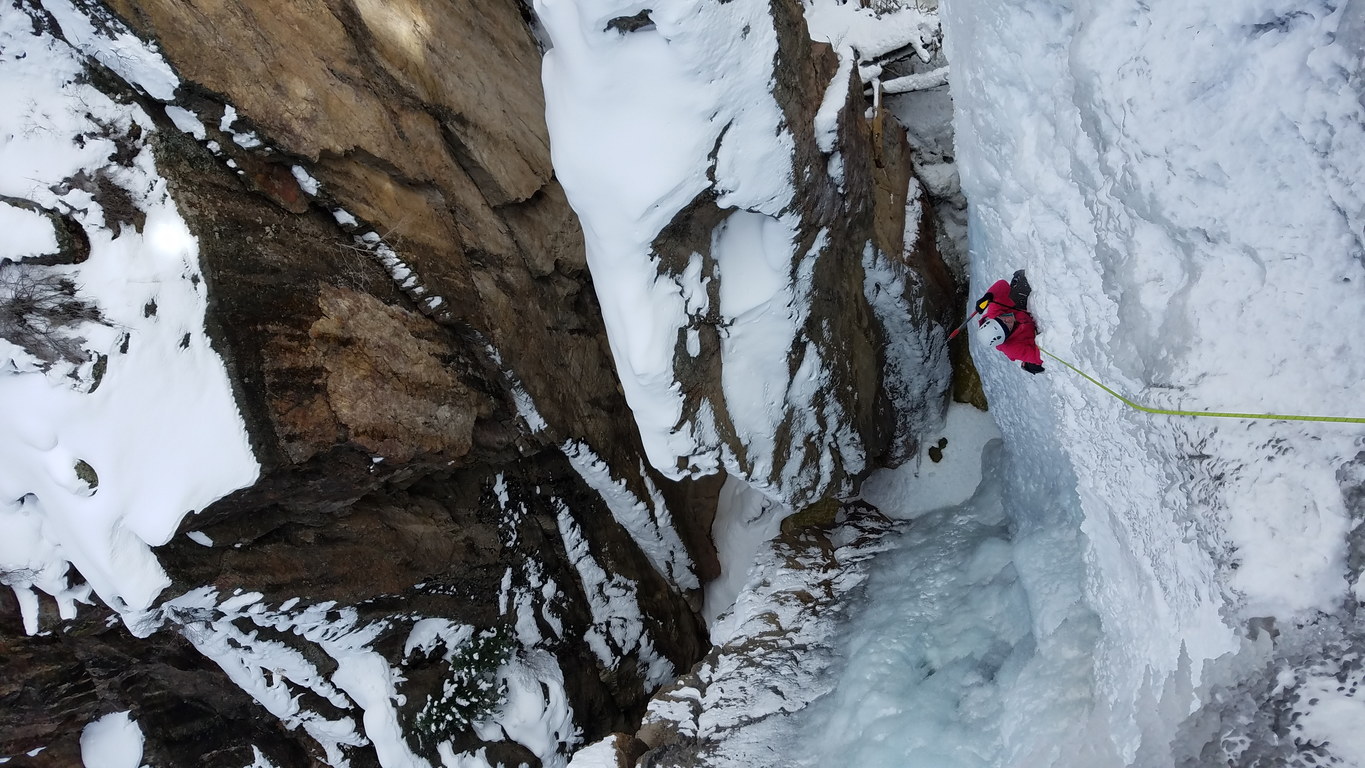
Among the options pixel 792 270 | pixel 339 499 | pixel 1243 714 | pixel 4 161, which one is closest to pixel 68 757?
pixel 339 499

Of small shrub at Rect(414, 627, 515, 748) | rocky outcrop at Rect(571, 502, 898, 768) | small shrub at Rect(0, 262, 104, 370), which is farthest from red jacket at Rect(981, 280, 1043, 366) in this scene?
small shrub at Rect(0, 262, 104, 370)

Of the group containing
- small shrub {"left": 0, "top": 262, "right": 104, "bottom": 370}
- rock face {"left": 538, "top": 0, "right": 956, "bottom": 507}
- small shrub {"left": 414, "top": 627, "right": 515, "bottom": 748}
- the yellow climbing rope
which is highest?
rock face {"left": 538, "top": 0, "right": 956, "bottom": 507}

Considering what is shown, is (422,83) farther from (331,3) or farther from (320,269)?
(320,269)

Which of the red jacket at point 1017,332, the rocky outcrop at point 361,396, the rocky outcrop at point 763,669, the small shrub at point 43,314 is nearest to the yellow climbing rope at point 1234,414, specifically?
the red jacket at point 1017,332

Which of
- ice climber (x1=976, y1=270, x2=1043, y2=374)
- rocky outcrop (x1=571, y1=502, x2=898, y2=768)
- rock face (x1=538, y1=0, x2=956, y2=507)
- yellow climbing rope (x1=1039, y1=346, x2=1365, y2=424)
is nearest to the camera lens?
yellow climbing rope (x1=1039, y1=346, x2=1365, y2=424)

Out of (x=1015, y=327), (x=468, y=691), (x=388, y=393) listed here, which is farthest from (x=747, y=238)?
(x=468, y=691)

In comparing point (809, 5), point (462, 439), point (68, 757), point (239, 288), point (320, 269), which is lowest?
point (68, 757)

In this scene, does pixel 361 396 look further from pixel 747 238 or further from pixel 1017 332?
pixel 1017 332

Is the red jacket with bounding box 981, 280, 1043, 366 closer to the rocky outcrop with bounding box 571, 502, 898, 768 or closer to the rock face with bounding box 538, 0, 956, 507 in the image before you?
the rock face with bounding box 538, 0, 956, 507
